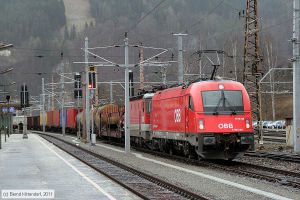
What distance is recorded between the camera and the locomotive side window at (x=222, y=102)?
74.9 feet

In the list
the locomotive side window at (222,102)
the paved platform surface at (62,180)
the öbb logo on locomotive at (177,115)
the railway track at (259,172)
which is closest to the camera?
the paved platform surface at (62,180)

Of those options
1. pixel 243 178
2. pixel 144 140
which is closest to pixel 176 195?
pixel 243 178

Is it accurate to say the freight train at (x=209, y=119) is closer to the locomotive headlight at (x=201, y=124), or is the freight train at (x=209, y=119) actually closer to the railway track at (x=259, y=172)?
the locomotive headlight at (x=201, y=124)

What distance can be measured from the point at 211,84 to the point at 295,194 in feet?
31.1

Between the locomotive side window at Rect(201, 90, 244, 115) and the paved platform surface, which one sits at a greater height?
the locomotive side window at Rect(201, 90, 244, 115)

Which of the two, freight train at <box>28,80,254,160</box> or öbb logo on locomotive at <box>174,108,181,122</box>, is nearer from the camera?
freight train at <box>28,80,254,160</box>

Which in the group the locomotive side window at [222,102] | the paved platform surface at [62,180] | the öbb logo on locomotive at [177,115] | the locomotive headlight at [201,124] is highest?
the locomotive side window at [222,102]

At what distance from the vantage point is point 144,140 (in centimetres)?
3488

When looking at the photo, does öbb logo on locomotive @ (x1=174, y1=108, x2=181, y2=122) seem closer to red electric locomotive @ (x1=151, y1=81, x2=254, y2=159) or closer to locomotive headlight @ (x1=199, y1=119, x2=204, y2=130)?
red electric locomotive @ (x1=151, y1=81, x2=254, y2=159)

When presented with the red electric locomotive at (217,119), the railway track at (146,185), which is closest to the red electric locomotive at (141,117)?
the red electric locomotive at (217,119)

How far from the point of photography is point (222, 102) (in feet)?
75.5

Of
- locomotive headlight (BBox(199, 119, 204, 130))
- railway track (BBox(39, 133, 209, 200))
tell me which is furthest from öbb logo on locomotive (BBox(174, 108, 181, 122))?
railway track (BBox(39, 133, 209, 200))

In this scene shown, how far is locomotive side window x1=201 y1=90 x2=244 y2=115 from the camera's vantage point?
22844mm

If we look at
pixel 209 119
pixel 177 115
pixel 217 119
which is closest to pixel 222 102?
pixel 217 119
